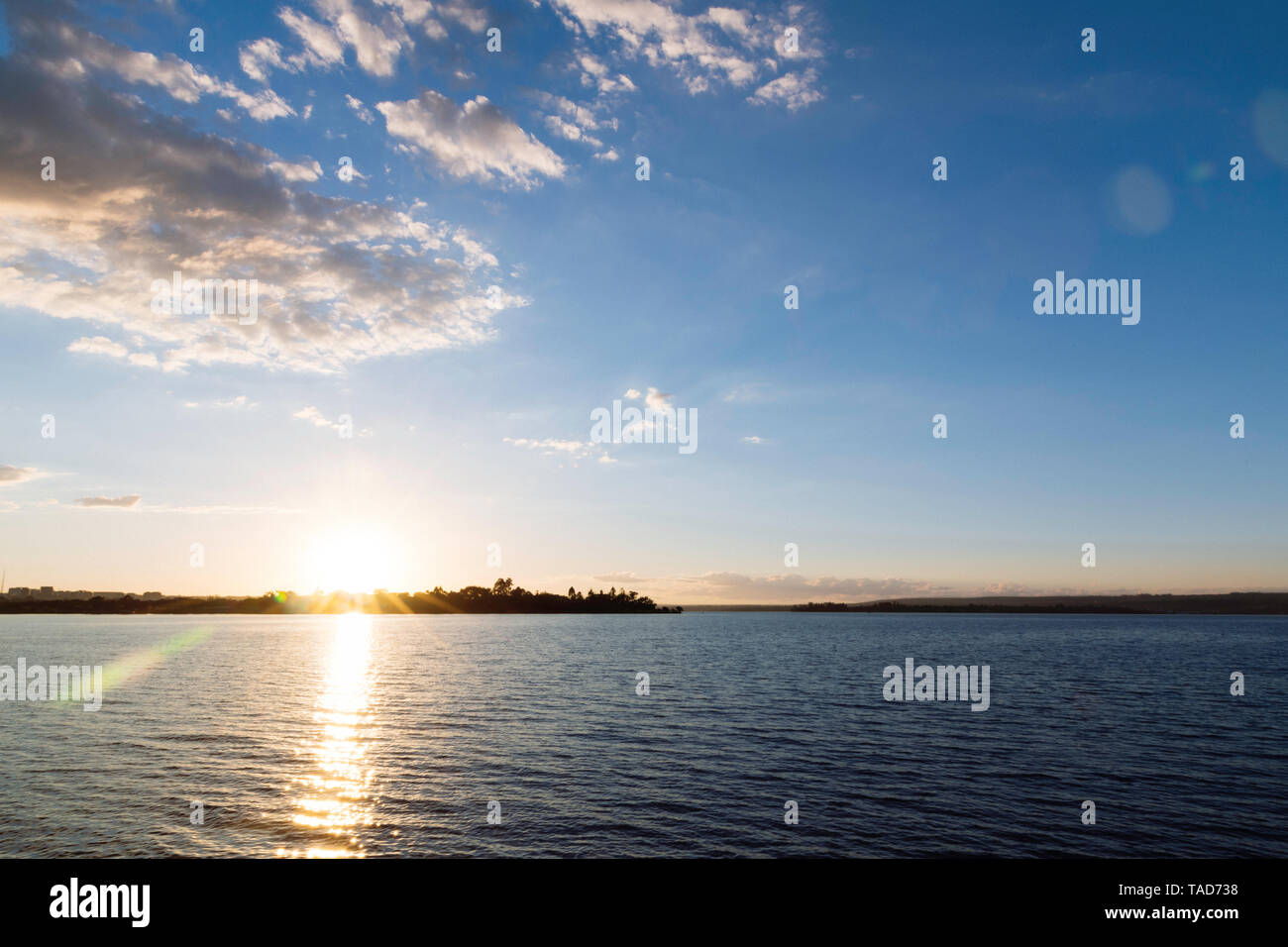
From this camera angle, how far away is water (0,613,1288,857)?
3141 centimetres

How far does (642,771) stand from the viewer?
42656 millimetres

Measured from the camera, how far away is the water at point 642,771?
31.4 m

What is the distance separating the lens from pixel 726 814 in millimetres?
34219

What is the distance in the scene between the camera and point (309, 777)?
42344 millimetres

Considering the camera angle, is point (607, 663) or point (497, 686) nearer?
point (497, 686)

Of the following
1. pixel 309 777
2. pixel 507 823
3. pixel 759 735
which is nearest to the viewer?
pixel 507 823
